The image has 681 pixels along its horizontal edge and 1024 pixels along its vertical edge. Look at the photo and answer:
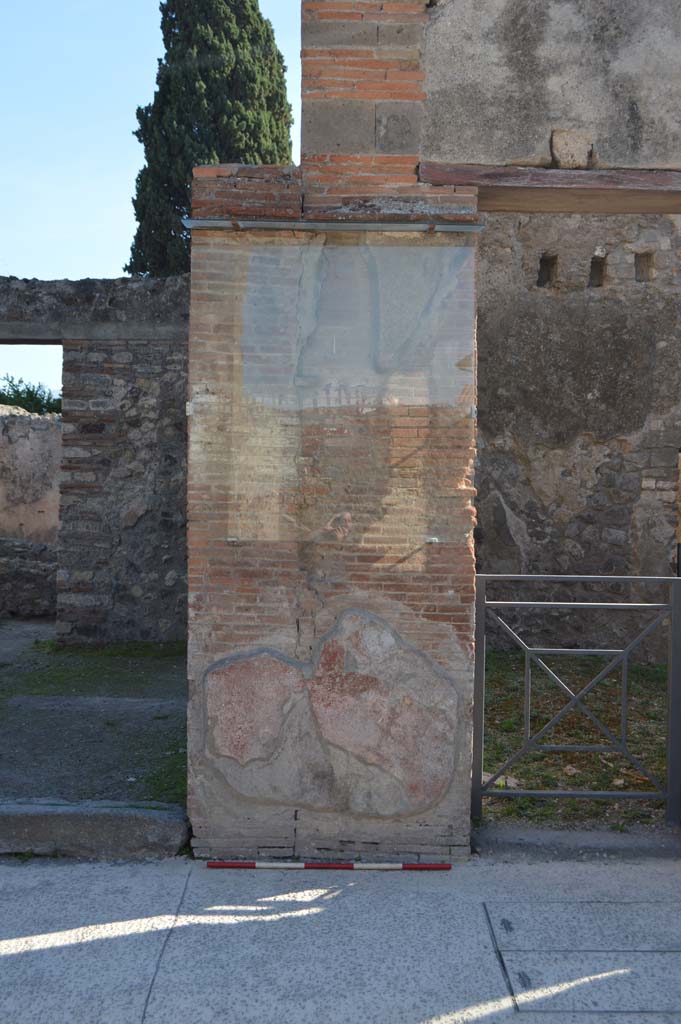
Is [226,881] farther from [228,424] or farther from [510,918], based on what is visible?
[228,424]

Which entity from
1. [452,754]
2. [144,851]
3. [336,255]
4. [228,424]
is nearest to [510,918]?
[452,754]

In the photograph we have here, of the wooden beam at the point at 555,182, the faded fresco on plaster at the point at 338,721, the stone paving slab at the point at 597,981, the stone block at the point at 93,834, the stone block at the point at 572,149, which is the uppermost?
the stone block at the point at 572,149

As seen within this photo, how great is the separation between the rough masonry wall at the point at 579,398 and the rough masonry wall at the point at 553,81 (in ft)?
13.2

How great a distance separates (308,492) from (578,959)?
1.99 m

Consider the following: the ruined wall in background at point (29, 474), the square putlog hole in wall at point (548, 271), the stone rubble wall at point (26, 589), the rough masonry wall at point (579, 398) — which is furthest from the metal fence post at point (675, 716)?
the ruined wall in background at point (29, 474)

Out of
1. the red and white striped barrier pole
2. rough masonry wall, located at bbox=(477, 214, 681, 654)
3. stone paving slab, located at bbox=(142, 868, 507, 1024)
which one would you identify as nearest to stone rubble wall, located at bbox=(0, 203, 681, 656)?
rough masonry wall, located at bbox=(477, 214, 681, 654)

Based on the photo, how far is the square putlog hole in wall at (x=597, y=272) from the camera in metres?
7.73

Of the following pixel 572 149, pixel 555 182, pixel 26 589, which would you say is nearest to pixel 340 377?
pixel 555 182

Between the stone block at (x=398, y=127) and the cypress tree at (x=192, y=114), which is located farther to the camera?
the cypress tree at (x=192, y=114)

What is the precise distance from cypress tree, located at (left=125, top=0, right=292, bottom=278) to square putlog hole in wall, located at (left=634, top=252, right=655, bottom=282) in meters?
10.5

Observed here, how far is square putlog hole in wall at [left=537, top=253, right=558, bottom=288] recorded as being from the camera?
779 cm

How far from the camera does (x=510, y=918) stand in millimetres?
3186

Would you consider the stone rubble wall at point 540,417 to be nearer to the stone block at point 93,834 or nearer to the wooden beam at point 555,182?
the wooden beam at point 555,182

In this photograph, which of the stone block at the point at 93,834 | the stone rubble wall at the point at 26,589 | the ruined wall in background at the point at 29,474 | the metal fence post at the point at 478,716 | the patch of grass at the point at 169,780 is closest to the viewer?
the stone block at the point at 93,834
